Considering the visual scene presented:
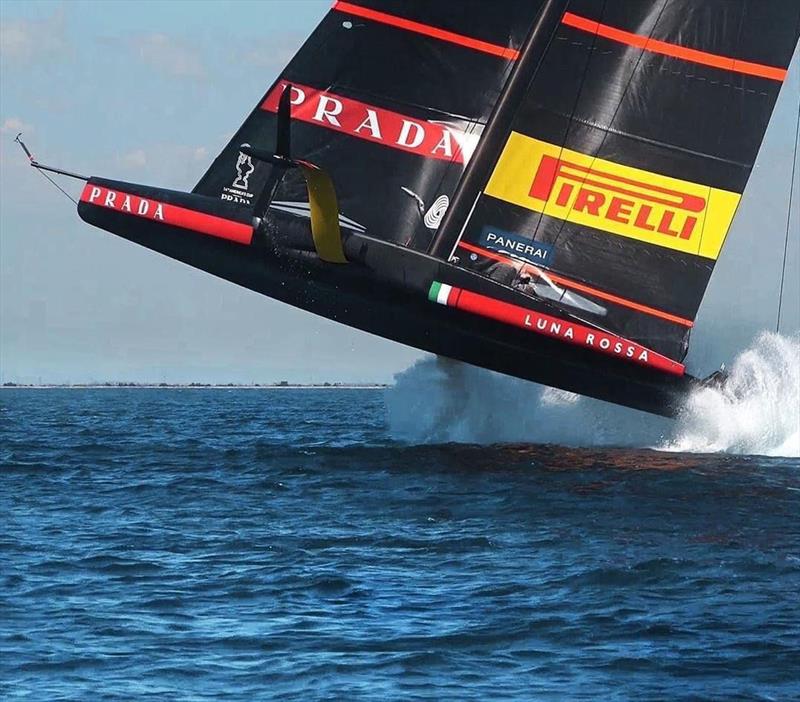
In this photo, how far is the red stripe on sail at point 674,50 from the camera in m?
16.5

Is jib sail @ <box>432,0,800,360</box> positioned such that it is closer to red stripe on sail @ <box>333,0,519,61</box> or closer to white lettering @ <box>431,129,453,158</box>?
white lettering @ <box>431,129,453,158</box>

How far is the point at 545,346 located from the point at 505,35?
3789 mm

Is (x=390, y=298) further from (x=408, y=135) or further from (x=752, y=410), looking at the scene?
(x=752, y=410)

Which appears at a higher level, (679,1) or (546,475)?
(679,1)

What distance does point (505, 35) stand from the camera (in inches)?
656

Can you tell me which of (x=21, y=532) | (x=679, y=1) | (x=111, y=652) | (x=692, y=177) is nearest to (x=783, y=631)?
(x=111, y=652)

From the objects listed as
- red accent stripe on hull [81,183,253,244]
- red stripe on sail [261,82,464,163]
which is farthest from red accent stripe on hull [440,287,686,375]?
red accent stripe on hull [81,183,253,244]

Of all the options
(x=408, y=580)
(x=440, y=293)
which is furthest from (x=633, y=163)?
(x=408, y=580)

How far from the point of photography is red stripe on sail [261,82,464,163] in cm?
1633

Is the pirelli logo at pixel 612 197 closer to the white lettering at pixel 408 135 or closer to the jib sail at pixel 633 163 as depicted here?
the jib sail at pixel 633 163

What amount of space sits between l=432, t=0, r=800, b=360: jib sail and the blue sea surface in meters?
2.17

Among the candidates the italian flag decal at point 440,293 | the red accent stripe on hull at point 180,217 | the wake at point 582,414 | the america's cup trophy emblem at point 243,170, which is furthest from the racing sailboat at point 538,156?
the wake at point 582,414

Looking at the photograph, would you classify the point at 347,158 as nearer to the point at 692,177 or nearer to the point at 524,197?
the point at 524,197

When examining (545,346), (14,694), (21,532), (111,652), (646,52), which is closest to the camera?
(14,694)
